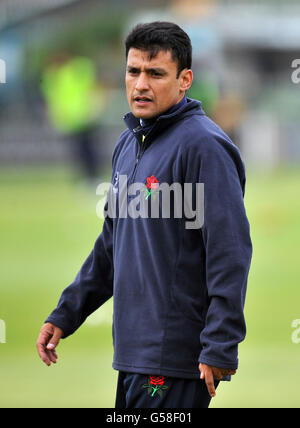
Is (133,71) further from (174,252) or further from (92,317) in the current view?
(92,317)

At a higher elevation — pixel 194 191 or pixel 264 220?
pixel 194 191

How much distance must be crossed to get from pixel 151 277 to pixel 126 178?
1.18ft

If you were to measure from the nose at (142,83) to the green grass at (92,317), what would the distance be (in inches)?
91.0

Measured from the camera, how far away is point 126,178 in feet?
10.3

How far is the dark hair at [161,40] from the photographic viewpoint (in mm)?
3018

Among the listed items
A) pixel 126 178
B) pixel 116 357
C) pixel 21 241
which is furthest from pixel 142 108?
pixel 21 241

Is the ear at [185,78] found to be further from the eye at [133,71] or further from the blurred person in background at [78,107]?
the blurred person in background at [78,107]

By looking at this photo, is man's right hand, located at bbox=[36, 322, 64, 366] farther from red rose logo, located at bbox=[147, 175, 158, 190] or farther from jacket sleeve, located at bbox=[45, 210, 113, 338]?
red rose logo, located at bbox=[147, 175, 158, 190]

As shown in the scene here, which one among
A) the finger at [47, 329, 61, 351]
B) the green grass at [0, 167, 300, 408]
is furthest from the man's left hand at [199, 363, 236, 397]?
the green grass at [0, 167, 300, 408]

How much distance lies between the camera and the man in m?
2.83

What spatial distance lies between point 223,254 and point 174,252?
0.56 ft

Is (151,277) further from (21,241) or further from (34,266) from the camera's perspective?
(21,241)

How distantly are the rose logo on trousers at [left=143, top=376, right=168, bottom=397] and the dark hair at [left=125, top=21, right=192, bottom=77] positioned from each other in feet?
3.08

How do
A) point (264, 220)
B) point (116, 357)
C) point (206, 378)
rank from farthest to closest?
point (264, 220) → point (116, 357) → point (206, 378)
